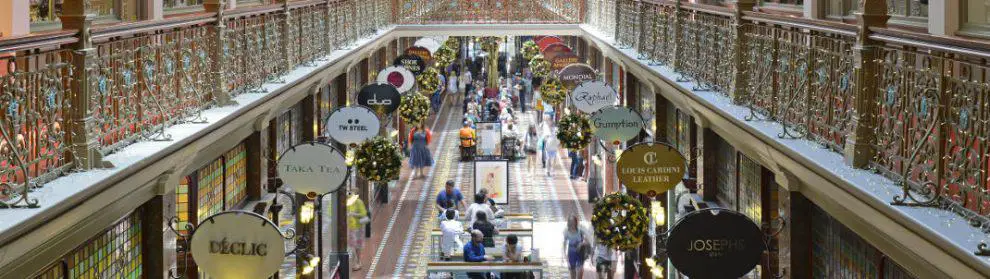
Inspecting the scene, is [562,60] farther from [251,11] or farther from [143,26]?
[143,26]

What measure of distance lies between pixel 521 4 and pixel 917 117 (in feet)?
68.9

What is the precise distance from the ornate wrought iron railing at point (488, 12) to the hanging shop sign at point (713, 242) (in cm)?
1888

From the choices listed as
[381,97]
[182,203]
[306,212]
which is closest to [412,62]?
[381,97]

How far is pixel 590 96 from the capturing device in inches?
640

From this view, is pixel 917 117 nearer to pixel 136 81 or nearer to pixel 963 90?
pixel 963 90

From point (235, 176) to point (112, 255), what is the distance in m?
3.81

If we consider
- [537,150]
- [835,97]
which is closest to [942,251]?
[835,97]

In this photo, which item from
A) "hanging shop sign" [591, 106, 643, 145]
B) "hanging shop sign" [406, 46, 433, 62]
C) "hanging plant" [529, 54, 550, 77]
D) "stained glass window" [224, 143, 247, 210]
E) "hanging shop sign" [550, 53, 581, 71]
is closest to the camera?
"stained glass window" [224, 143, 247, 210]

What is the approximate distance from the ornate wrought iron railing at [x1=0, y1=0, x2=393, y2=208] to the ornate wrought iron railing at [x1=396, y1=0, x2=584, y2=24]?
14.2 meters

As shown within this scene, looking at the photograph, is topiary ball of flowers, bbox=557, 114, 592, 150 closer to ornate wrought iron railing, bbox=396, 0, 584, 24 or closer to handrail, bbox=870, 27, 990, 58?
ornate wrought iron railing, bbox=396, 0, 584, 24

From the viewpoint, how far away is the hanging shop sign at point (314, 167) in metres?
10.2

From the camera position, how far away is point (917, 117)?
4828 mm

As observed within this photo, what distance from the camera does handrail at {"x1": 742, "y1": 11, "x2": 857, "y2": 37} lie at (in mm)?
5723

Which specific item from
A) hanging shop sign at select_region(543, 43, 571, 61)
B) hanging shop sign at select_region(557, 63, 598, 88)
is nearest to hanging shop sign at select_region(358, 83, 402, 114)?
hanging shop sign at select_region(557, 63, 598, 88)
